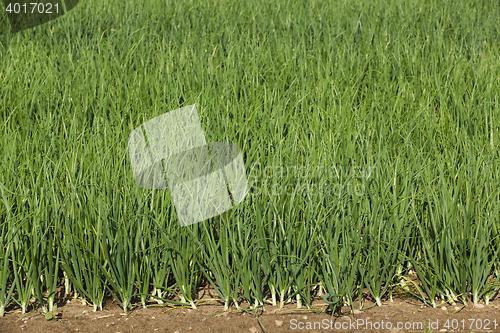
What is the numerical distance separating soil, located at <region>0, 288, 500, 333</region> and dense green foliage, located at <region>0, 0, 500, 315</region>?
2.2 inches

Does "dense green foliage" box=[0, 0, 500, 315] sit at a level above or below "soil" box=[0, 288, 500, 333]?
above

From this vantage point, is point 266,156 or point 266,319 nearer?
point 266,319

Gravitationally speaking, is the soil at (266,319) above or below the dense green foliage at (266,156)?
below

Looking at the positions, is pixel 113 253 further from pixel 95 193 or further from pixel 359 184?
pixel 359 184

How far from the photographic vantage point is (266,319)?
5.06ft

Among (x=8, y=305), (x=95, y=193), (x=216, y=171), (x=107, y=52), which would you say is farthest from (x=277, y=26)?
(x=8, y=305)

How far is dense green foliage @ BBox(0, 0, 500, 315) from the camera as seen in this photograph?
63.4 inches

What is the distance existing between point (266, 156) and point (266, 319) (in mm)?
831

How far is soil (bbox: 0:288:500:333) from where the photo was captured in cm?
151

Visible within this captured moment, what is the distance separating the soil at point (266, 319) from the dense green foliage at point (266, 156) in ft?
0.18

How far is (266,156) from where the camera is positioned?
2145 millimetres

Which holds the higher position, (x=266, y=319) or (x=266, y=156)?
(x=266, y=156)

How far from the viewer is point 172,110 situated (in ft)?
8.13

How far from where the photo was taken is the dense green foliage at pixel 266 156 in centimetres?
161
